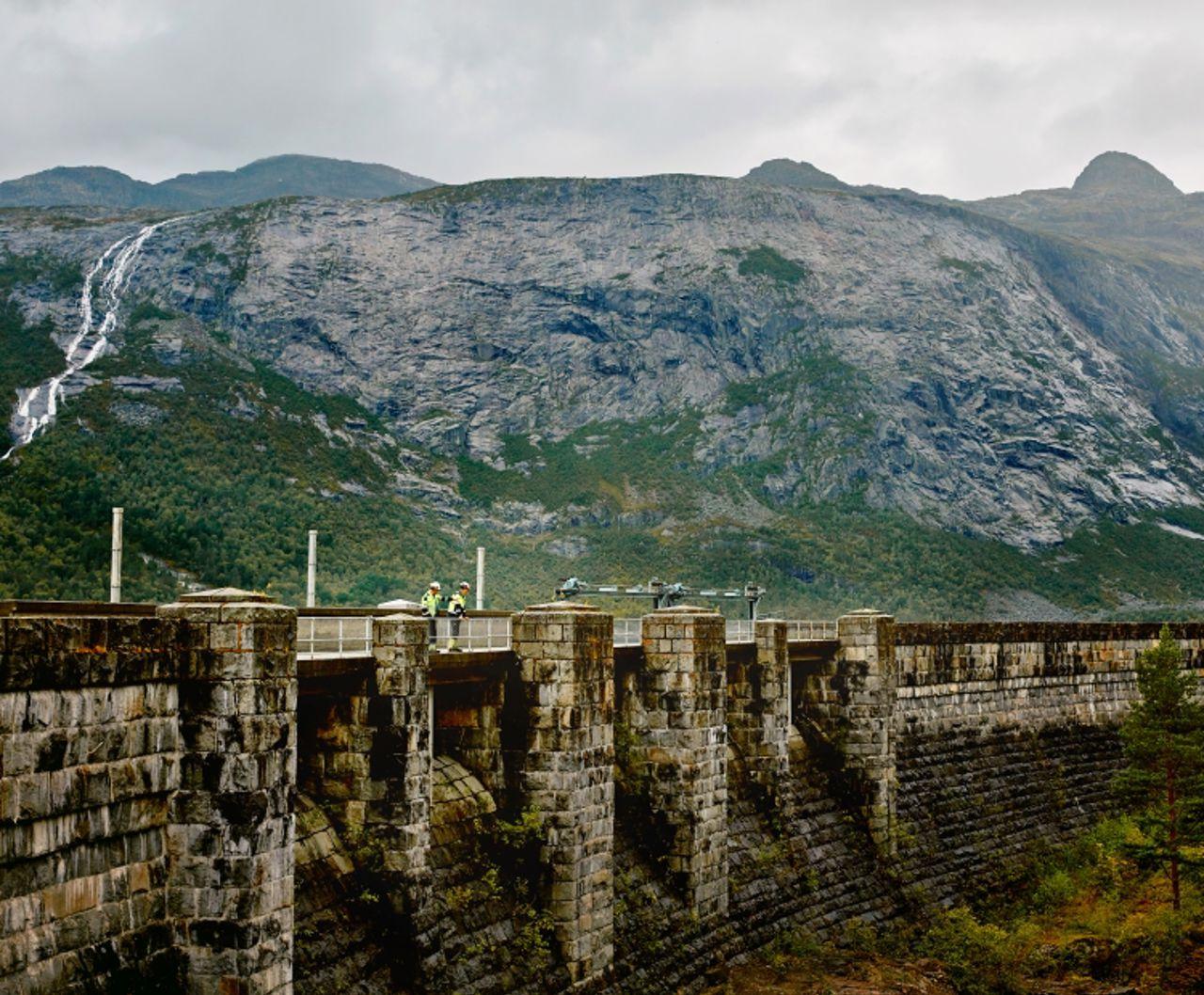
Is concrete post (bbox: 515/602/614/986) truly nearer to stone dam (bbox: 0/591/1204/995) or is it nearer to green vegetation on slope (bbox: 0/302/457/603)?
stone dam (bbox: 0/591/1204/995)

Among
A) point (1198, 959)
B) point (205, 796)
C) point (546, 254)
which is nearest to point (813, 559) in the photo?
point (546, 254)

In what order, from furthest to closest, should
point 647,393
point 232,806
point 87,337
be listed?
1. point 647,393
2. point 87,337
3. point 232,806

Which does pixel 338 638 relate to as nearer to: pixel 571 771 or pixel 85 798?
pixel 571 771

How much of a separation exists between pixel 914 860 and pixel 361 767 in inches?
891

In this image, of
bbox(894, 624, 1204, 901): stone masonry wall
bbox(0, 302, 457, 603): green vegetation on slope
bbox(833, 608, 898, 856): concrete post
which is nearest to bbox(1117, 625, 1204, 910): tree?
bbox(894, 624, 1204, 901): stone masonry wall

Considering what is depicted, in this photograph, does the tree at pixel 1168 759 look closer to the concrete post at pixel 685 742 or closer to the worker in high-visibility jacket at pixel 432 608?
the concrete post at pixel 685 742

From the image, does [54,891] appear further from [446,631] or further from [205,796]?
[446,631]

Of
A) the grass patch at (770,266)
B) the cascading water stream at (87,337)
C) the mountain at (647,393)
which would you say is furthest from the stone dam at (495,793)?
the grass patch at (770,266)

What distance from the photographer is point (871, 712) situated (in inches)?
1473

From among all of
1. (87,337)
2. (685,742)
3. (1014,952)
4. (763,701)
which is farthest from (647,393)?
(685,742)

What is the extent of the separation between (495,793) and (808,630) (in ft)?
51.8

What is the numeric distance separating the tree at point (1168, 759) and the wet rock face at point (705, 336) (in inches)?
3964

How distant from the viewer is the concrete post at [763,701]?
3375 centimetres

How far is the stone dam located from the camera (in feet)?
45.9
